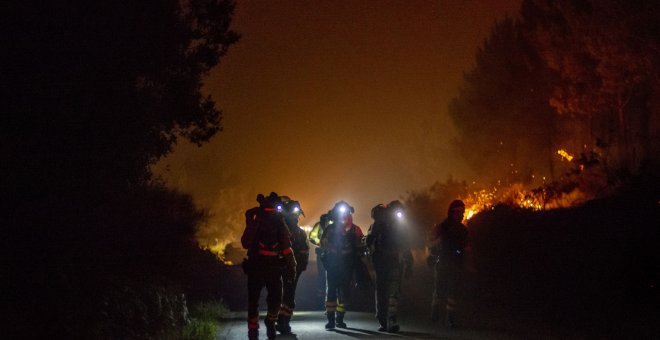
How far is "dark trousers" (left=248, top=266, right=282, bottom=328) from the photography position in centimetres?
1090

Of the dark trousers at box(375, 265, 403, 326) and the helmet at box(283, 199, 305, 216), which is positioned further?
the helmet at box(283, 199, 305, 216)

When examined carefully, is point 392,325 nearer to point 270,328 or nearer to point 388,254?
point 388,254

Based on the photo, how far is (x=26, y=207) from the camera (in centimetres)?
1034

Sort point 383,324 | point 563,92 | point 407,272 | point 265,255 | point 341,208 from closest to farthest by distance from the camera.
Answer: point 265,255 < point 383,324 < point 341,208 < point 407,272 < point 563,92

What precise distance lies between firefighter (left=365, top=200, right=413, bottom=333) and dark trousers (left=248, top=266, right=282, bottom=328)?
2133mm

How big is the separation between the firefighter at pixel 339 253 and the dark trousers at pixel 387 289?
1.91 ft

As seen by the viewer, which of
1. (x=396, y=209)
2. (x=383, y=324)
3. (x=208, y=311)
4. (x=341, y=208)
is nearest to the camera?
(x=383, y=324)

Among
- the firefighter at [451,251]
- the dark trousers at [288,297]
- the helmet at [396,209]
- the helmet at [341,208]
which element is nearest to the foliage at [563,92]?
the firefighter at [451,251]

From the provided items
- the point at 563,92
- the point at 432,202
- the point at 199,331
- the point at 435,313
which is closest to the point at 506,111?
the point at 432,202

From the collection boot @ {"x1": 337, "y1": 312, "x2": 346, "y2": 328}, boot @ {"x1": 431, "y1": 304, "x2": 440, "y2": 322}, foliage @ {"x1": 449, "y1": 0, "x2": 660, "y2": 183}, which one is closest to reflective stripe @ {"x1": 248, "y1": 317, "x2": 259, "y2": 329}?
boot @ {"x1": 337, "y1": 312, "x2": 346, "y2": 328}

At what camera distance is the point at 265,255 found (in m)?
10.9

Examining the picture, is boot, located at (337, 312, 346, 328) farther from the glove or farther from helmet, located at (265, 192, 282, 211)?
helmet, located at (265, 192, 282, 211)

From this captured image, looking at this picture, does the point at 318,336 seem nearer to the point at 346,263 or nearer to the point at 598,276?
the point at 346,263

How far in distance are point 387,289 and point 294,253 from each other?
1582 millimetres
